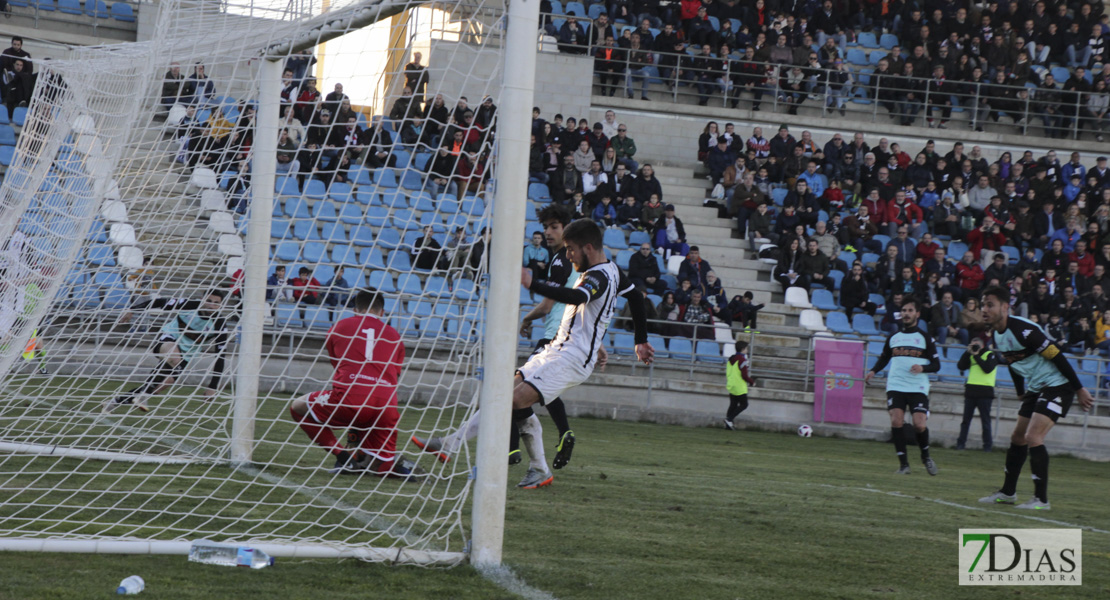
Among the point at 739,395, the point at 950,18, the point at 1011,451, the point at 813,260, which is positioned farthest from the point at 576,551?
the point at 950,18

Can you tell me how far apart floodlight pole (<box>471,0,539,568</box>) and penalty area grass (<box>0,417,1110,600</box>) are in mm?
371

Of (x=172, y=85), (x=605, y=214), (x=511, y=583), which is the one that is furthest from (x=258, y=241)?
(x=605, y=214)

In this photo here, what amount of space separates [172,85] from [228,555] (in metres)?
4.03

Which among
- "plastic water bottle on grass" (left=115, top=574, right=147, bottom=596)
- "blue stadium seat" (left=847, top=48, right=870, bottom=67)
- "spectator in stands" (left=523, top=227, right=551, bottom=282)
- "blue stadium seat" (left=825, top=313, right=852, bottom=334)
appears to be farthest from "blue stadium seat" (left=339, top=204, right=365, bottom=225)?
"blue stadium seat" (left=847, top=48, right=870, bottom=67)

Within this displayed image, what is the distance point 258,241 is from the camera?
7.71 meters

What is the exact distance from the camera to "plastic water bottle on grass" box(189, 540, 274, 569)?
484 centimetres

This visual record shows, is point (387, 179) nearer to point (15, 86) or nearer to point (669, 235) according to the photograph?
point (15, 86)

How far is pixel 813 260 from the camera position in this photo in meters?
20.9

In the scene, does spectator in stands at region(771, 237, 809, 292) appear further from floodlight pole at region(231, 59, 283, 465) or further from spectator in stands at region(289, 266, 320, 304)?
floodlight pole at region(231, 59, 283, 465)

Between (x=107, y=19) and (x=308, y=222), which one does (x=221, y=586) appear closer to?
(x=308, y=222)

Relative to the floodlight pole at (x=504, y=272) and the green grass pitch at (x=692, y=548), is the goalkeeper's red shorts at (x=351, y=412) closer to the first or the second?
the green grass pitch at (x=692, y=548)

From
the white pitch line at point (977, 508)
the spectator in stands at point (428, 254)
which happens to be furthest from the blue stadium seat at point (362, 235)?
the white pitch line at point (977, 508)

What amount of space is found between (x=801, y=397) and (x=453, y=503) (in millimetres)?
13254

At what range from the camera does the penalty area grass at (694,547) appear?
4605 millimetres
